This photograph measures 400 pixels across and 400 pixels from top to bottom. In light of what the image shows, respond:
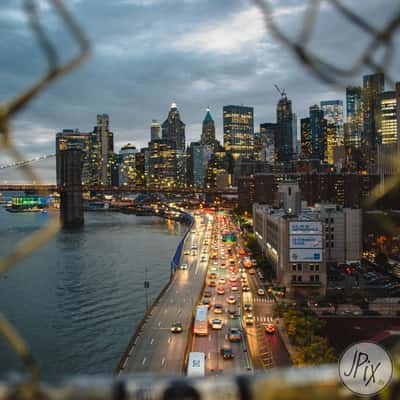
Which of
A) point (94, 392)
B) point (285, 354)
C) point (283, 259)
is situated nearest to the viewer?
point (94, 392)

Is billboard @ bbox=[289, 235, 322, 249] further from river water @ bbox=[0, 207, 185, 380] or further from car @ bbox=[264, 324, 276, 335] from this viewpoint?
river water @ bbox=[0, 207, 185, 380]

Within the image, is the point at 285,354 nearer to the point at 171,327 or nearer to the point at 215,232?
the point at 171,327

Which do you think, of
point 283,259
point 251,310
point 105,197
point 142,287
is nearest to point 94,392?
point 251,310

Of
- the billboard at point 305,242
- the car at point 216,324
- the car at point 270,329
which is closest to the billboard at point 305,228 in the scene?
the billboard at point 305,242

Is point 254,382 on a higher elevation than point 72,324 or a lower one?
higher

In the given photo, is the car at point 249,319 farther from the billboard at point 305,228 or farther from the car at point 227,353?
the billboard at point 305,228
